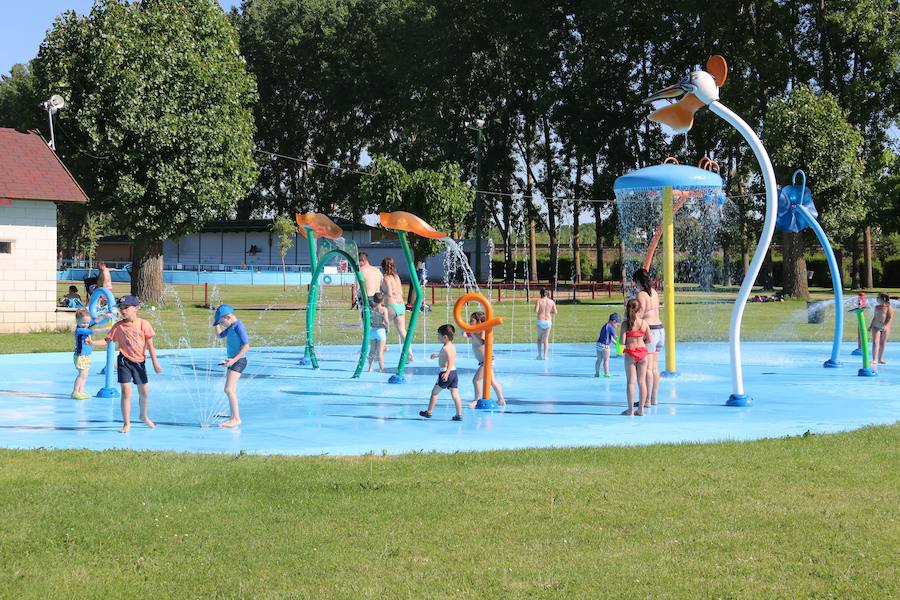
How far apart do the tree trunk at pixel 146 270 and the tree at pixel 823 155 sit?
22785 millimetres

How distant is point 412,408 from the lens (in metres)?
12.5

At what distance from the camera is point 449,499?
701 cm

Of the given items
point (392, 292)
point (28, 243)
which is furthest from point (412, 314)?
point (28, 243)

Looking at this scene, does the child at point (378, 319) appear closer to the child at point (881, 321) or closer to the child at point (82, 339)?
the child at point (82, 339)

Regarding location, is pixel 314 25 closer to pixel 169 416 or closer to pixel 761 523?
pixel 169 416

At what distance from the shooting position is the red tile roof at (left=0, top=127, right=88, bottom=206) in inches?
931

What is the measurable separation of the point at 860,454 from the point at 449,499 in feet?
13.1

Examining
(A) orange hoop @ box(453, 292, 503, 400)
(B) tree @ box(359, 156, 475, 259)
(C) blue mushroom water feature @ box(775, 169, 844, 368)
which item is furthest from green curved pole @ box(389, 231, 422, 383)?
(B) tree @ box(359, 156, 475, 259)

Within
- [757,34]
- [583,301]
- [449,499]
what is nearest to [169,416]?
[449,499]

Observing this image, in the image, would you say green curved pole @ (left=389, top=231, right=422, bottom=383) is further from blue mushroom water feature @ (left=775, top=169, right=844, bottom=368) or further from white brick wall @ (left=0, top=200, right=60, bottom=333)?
white brick wall @ (left=0, top=200, right=60, bottom=333)

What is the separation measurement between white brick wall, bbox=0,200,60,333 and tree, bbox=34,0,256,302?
4540 millimetres

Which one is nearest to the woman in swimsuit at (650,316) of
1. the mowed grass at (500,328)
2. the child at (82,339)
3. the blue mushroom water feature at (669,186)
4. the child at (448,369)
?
the blue mushroom water feature at (669,186)

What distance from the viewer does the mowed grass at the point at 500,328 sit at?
74.9 feet

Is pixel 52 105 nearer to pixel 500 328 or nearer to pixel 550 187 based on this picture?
pixel 500 328
